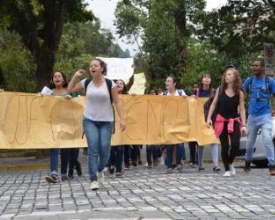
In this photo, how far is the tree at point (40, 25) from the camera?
1850 centimetres

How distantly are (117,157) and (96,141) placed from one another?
2717 mm

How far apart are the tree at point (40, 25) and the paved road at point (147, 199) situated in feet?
30.1

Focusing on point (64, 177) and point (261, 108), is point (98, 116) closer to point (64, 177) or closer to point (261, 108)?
point (64, 177)

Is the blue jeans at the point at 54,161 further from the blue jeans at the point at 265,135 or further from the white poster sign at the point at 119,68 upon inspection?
the white poster sign at the point at 119,68

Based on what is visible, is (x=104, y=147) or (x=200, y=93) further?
(x=200, y=93)

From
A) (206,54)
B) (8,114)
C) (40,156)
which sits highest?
(206,54)

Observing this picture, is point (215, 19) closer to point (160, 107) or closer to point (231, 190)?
point (160, 107)

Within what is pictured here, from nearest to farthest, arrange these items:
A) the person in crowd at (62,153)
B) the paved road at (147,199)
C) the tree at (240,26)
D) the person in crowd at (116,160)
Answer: the paved road at (147,199) < the person in crowd at (62,153) < the person in crowd at (116,160) < the tree at (240,26)

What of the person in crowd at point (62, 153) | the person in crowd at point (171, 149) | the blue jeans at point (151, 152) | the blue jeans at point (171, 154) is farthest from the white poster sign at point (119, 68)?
the person in crowd at point (62, 153)

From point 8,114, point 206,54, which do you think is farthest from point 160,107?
point 206,54

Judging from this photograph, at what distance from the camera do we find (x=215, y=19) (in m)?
21.7

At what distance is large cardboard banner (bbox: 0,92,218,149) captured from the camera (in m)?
11.7

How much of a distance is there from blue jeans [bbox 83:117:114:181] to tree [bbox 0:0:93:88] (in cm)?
1033

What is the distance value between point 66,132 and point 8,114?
1.13 metres
